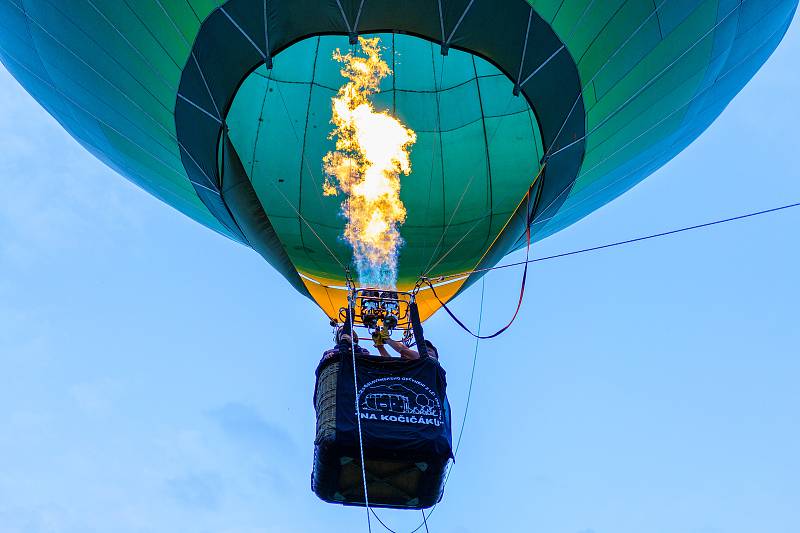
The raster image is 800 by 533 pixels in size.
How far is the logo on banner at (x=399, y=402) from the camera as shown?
634cm

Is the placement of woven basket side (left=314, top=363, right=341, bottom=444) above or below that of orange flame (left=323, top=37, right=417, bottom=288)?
below

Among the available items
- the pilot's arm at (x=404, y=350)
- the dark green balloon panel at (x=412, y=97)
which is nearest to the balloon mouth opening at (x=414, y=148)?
the dark green balloon panel at (x=412, y=97)

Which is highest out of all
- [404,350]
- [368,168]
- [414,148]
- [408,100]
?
[408,100]

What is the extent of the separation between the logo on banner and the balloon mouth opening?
191cm

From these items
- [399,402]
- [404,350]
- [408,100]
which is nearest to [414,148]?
[408,100]

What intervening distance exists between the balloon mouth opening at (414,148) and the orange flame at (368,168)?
5 cm

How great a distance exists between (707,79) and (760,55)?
810 millimetres

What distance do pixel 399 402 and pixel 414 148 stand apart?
8.08 ft

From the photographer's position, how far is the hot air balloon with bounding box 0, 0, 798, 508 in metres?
6.68

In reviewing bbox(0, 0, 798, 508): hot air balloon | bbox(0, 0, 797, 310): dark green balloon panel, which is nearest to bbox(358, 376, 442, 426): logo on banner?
bbox(0, 0, 798, 508): hot air balloon

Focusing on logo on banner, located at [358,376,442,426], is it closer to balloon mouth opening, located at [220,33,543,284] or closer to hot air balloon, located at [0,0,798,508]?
hot air balloon, located at [0,0,798,508]

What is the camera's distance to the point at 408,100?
26.5 ft

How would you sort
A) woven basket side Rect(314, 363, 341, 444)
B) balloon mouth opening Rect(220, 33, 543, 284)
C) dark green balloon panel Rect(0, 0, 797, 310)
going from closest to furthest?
woven basket side Rect(314, 363, 341, 444)
dark green balloon panel Rect(0, 0, 797, 310)
balloon mouth opening Rect(220, 33, 543, 284)

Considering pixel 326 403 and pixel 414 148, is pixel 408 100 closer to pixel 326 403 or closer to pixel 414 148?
pixel 414 148
